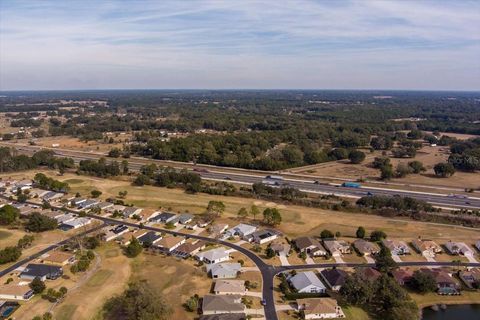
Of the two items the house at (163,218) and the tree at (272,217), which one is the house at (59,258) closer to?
the house at (163,218)

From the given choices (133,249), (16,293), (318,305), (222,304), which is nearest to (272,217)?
(133,249)

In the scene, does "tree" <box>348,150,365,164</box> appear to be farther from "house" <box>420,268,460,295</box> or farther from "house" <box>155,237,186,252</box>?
"house" <box>155,237,186,252</box>

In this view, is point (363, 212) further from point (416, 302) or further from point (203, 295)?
Answer: point (203, 295)

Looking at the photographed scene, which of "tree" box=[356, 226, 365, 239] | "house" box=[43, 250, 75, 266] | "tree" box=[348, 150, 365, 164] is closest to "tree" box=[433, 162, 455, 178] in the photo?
"tree" box=[348, 150, 365, 164]

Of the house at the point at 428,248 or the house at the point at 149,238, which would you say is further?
the house at the point at 149,238

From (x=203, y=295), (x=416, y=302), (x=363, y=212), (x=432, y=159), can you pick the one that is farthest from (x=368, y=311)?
(x=432, y=159)

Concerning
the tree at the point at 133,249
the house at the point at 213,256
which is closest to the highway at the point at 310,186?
the house at the point at 213,256
